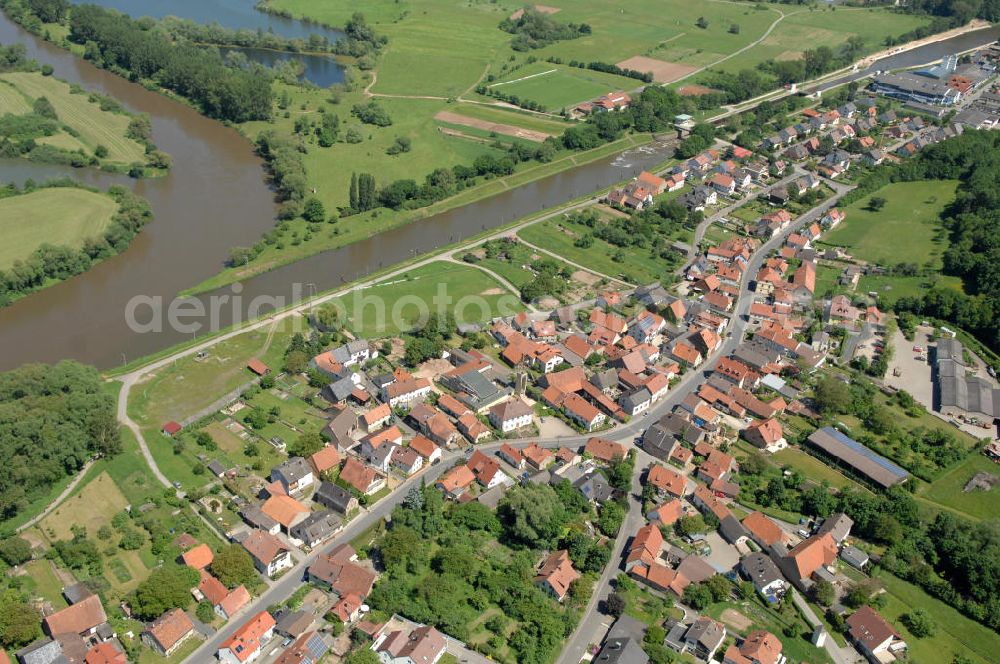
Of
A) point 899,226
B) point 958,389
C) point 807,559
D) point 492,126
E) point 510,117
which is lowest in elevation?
point 807,559

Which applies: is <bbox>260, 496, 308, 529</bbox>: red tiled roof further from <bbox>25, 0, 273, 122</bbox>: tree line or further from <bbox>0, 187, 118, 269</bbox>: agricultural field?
<bbox>25, 0, 273, 122</bbox>: tree line

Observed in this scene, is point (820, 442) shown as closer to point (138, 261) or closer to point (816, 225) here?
point (816, 225)

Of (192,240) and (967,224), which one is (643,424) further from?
(967,224)

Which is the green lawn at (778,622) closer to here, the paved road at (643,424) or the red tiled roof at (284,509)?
the paved road at (643,424)

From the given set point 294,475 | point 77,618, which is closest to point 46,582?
point 77,618

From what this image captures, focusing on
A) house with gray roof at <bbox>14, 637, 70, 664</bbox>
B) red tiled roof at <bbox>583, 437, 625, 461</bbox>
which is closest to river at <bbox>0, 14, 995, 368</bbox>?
house with gray roof at <bbox>14, 637, 70, 664</bbox>

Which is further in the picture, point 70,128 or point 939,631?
point 70,128
